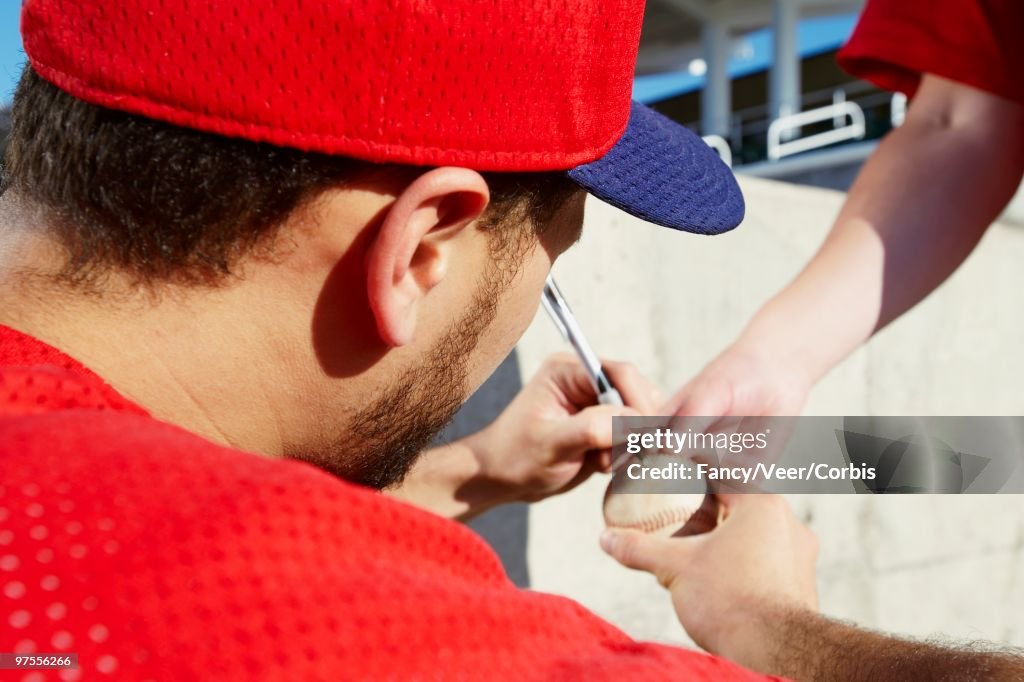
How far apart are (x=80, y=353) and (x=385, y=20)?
352 mm

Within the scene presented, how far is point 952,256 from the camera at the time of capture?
1.79m

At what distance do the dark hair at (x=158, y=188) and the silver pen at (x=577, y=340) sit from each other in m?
0.82

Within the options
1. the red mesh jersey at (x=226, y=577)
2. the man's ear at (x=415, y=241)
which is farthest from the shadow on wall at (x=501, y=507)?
the red mesh jersey at (x=226, y=577)

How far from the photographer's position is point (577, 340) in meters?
1.59

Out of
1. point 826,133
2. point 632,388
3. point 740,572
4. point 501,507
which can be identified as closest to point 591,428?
point 632,388

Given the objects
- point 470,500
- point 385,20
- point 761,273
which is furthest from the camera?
point 761,273

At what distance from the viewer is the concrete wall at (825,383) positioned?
2168 mm

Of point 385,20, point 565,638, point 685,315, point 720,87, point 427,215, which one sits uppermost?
point 385,20

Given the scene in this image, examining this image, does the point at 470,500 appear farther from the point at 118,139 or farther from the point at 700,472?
the point at 118,139

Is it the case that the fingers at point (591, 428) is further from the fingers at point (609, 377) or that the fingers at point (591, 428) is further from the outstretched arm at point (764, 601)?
the outstretched arm at point (764, 601)

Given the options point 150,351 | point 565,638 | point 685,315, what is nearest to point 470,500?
point 685,315

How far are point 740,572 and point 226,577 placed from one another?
902 mm

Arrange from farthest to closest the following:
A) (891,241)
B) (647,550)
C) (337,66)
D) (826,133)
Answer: (826,133) → (891,241) → (647,550) → (337,66)

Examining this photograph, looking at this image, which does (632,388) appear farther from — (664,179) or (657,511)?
(664,179)
